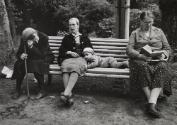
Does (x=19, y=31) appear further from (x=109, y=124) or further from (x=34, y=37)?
(x=109, y=124)

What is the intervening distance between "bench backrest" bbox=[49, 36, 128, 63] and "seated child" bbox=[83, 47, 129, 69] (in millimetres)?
272

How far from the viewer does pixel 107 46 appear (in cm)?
704

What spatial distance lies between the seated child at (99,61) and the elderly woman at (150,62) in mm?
433

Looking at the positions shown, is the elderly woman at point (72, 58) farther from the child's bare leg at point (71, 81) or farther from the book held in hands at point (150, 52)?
the book held in hands at point (150, 52)

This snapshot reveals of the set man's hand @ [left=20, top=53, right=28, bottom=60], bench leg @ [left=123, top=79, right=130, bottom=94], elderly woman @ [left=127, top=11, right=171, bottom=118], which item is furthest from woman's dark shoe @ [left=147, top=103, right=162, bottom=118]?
man's hand @ [left=20, top=53, right=28, bottom=60]

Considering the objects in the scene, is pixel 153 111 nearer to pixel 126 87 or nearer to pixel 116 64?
pixel 126 87

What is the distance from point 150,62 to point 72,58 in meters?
1.39

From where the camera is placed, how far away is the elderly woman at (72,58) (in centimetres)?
600

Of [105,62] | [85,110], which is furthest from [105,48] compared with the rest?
[85,110]

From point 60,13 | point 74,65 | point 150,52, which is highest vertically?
point 60,13

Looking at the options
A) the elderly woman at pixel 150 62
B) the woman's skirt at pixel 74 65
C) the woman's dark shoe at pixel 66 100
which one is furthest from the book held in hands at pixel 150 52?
the woman's dark shoe at pixel 66 100

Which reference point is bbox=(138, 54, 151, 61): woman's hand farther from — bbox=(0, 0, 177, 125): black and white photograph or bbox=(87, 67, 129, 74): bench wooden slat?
bbox=(87, 67, 129, 74): bench wooden slat

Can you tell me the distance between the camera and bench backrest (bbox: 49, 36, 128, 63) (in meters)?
6.92

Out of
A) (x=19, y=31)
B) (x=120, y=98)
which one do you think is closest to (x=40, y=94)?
(x=120, y=98)
